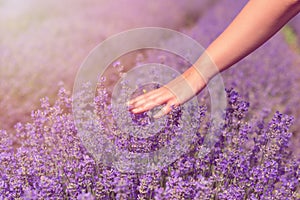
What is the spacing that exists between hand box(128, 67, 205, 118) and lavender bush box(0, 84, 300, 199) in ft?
0.50

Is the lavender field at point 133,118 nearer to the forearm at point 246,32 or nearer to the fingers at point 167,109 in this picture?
the fingers at point 167,109

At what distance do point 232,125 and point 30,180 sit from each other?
0.90m

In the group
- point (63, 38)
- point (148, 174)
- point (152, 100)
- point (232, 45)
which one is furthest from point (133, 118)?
point (63, 38)

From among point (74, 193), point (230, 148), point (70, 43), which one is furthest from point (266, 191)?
point (70, 43)

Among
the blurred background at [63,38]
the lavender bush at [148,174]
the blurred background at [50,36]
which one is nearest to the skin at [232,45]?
the lavender bush at [148,174]

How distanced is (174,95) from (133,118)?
0.20m

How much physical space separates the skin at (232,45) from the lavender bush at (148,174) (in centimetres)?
17

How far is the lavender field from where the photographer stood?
1.98 m

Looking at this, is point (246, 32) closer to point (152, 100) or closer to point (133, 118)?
point (152, 100)

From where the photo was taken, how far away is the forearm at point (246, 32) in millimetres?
1841

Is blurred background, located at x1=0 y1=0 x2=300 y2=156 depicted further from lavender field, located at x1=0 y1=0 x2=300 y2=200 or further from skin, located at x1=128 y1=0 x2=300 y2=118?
skin, located at x1=128 y1=0 x2=300 y2=118

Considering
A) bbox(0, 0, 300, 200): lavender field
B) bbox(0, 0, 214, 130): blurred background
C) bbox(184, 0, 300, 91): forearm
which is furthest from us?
bbox(0, 0, 214, 130): blurred background

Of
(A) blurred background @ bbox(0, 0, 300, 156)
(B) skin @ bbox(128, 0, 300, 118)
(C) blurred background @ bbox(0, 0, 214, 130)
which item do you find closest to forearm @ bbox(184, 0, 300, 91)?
(B) skin @ bbox(128, 0, 300, 118)

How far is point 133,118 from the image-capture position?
2062 millimetres
